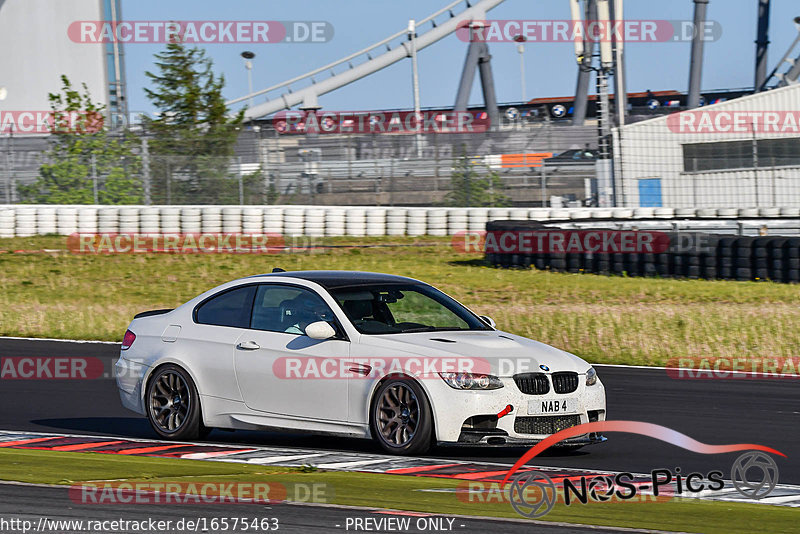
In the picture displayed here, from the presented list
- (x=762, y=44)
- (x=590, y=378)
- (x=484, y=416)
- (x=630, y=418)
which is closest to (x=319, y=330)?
(x=484, y=416)

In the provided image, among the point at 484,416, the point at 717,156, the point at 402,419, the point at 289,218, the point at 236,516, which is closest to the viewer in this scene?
the point at 236,516

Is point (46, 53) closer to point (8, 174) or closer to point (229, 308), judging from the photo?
point (8, 174)

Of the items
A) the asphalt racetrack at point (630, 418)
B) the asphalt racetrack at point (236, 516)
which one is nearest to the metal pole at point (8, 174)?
the asphalt racetrack at point (630, 418)

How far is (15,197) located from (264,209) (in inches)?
329

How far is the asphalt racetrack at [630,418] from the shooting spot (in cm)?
778

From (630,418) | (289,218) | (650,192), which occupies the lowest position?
(630,418)

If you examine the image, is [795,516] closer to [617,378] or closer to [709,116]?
[617,378]

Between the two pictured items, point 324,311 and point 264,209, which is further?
point 264,209

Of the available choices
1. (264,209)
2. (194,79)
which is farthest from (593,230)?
(194,79)

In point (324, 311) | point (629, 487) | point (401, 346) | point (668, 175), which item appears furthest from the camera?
point (668, 175)

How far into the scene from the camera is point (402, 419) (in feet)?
25.0

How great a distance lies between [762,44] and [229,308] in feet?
206

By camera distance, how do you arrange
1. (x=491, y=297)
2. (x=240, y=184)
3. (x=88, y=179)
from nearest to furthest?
1. (x=491, y=297)
2. (x=88, y=179)
3. (x=240, y=184)

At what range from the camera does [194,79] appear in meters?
42.4
